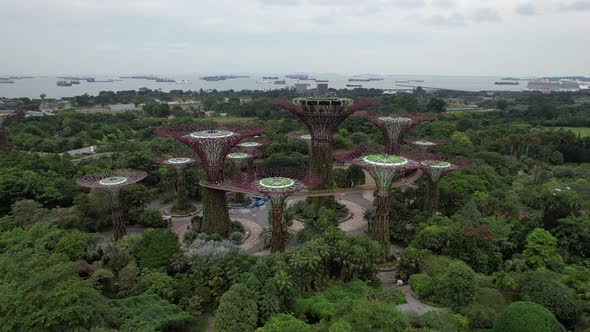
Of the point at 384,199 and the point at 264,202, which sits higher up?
the point at 384,199

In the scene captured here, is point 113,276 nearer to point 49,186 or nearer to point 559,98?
point 49,186

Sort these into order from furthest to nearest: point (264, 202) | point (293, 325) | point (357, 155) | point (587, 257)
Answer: point (264, 202)
point (357, 155)
point (587, 257)
point (293, 325)

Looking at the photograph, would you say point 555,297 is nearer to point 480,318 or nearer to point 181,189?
point 480,318

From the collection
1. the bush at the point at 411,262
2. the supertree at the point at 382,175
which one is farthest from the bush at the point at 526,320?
the supertree at the point at 382,175

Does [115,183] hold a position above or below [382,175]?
below

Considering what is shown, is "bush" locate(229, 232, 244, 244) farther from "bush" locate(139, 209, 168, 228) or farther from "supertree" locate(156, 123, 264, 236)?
"bush" locate(139, 209, 168, 228)

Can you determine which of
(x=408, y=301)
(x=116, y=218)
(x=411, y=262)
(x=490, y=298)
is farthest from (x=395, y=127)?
(x=116, y=218)

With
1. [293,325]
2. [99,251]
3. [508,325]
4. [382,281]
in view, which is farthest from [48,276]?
[508,325]
